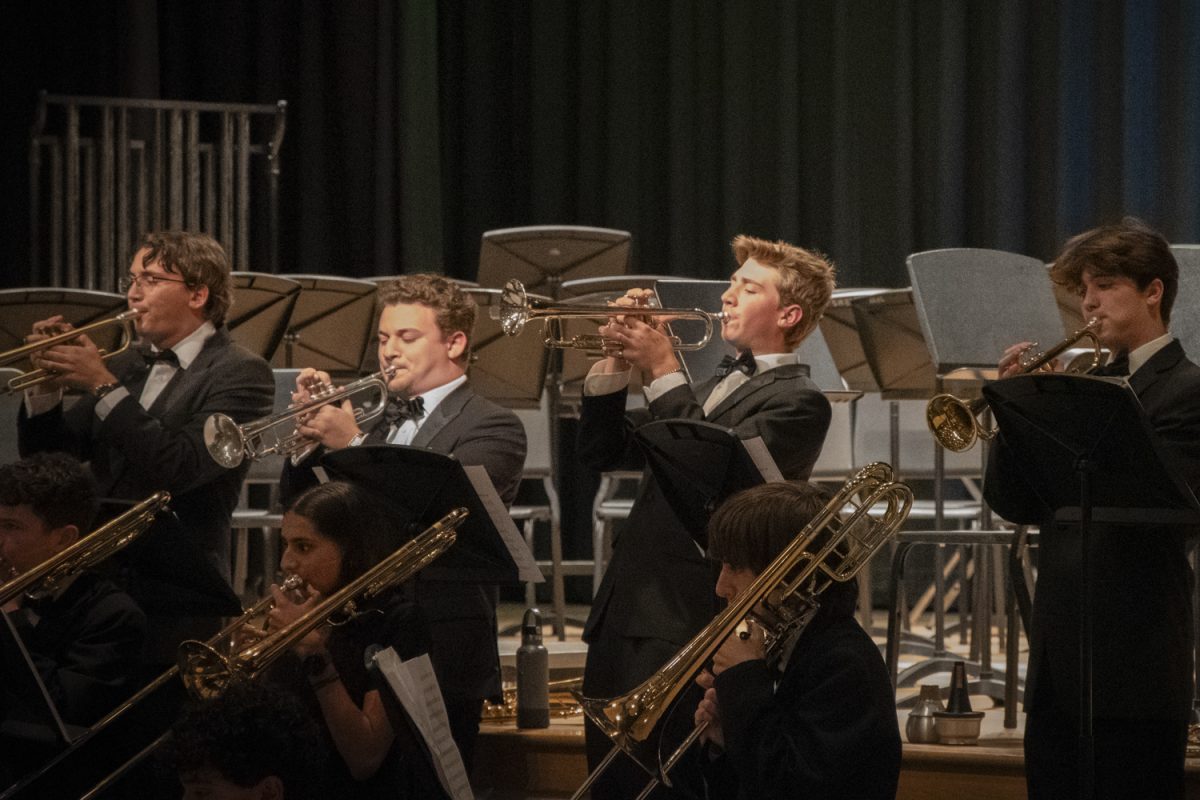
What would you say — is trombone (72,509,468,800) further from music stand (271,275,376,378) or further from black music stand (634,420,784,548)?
music stand (271,275,376,378)

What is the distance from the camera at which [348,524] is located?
11.0 feet

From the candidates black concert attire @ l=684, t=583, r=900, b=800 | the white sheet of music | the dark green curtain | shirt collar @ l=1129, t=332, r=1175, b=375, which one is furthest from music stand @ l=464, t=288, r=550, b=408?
black concert attire @ l=684, t=583, r=900, b=800

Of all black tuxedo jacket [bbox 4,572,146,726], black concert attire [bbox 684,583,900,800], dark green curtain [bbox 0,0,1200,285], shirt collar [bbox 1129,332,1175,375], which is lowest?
black tuxedo jacket [bbox 4,572,146,726]

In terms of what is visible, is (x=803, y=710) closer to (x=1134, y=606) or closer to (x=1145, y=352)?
(x=1134, y=606)

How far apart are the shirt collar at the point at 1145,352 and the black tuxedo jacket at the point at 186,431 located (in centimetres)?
213

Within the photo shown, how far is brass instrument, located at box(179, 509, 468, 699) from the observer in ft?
10.2

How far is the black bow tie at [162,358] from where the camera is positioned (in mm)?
4293

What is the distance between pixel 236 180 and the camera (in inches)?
327

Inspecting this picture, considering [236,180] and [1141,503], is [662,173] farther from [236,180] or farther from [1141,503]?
[1141,503]

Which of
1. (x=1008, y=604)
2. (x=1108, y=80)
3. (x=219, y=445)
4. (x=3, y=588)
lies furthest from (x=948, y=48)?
(x=3, y=588)

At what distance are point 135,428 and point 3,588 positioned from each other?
2.29 ft

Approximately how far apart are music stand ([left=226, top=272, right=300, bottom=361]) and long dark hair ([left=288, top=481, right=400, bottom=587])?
1.76m

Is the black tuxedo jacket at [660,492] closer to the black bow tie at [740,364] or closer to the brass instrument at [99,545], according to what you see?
the black bow tie at [740,364]

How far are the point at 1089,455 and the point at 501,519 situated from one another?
120cm
